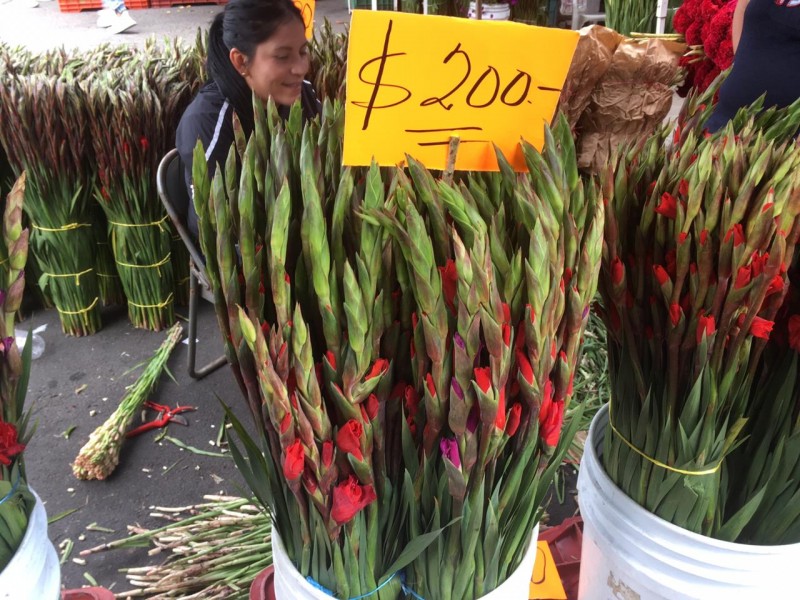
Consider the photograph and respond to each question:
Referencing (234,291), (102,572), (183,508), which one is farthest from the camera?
(183,508)

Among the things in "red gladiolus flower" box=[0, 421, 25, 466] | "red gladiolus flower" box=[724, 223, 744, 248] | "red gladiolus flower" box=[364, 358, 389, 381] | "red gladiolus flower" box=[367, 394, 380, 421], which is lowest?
"red gladiolus flower" box=[0, 421, 25, 466]

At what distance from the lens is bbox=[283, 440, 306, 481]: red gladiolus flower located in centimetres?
49

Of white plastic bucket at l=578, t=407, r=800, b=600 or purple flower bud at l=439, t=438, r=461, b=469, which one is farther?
white plastic bucket at l=578, t=407, r=800, b=600

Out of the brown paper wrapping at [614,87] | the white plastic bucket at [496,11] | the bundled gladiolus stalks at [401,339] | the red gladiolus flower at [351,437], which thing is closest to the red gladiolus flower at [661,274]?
the bundled gladiolus stalks at [401,339]

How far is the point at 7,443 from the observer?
2.08 ft

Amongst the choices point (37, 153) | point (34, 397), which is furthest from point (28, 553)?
point (37, 153)

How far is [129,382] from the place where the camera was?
6.75ft

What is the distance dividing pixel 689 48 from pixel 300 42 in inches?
47.0

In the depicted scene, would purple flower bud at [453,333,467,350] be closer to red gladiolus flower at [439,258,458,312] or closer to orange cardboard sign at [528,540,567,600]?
red gladiolus flower at [439,258,458,312]

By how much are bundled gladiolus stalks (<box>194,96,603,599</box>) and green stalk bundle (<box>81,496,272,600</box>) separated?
26.3 inches

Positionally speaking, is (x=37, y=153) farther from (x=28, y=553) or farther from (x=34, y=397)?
(x=28, y=553)

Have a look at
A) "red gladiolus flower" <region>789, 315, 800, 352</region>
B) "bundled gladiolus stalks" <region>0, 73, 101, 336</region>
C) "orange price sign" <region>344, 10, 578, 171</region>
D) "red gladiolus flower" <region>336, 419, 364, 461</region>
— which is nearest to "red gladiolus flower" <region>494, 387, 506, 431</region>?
"red gladiolus flower" <region>336, 419, 364, 461</region>

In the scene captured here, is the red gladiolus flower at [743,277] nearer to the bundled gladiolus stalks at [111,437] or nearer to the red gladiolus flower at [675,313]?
the red gladiolus flower at [675,313]

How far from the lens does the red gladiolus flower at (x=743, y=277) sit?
1.94 ft
